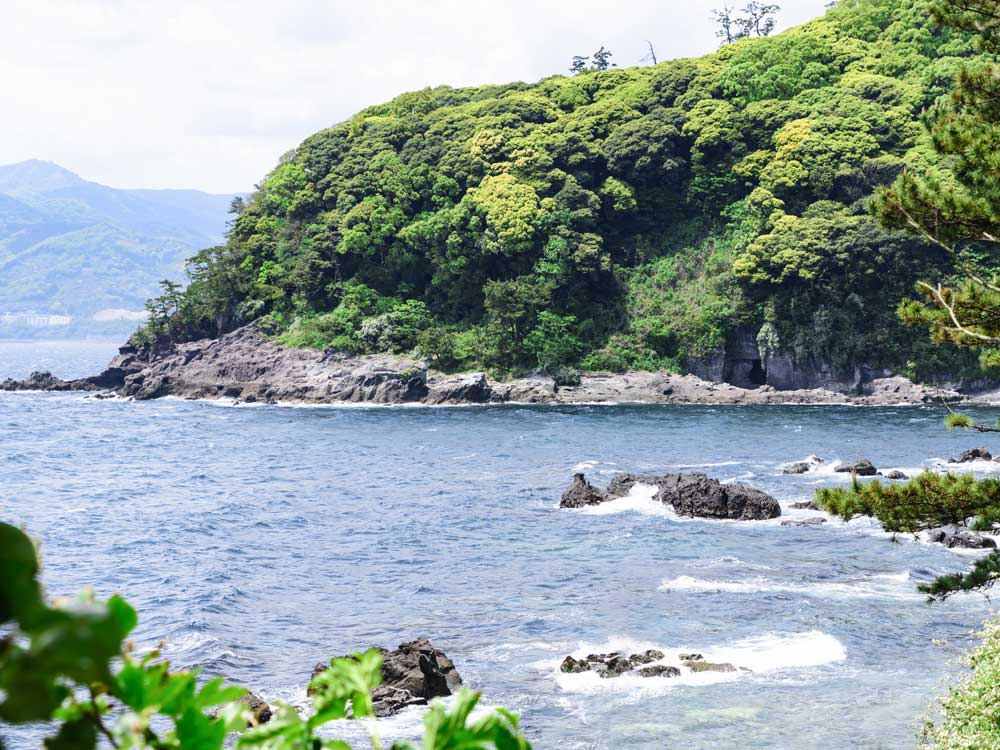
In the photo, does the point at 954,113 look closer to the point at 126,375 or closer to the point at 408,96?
the point at 126,375

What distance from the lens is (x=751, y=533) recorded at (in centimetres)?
3048

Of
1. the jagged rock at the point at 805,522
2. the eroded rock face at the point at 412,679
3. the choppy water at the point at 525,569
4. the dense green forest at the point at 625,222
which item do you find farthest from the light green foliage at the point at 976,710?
the dense green forest at the point at 625,222

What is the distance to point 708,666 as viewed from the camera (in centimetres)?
1870

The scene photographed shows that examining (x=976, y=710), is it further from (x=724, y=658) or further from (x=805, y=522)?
(x=805, y=522)

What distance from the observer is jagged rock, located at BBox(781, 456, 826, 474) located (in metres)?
40.7

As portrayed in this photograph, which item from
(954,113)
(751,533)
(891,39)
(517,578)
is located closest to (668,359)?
(891,39)

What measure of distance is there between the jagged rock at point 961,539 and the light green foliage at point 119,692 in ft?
96.3

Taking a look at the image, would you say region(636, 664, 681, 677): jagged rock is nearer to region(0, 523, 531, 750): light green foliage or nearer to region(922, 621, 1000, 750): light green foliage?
region(922, 621, 1000, 750): light green foliage

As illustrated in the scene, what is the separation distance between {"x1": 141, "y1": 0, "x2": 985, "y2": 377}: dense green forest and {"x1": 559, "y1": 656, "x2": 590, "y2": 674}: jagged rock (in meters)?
49.0

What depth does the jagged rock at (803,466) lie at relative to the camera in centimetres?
4072

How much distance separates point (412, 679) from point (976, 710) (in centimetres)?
971

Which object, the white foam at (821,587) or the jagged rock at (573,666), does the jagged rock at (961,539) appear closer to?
the white foam at (821,587)

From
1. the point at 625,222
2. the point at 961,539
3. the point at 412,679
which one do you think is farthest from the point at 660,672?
the point at 625,222

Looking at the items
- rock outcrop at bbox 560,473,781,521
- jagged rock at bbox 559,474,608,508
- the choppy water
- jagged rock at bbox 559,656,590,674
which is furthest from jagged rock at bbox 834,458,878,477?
jagged rock at bbox 559,656,590,674
